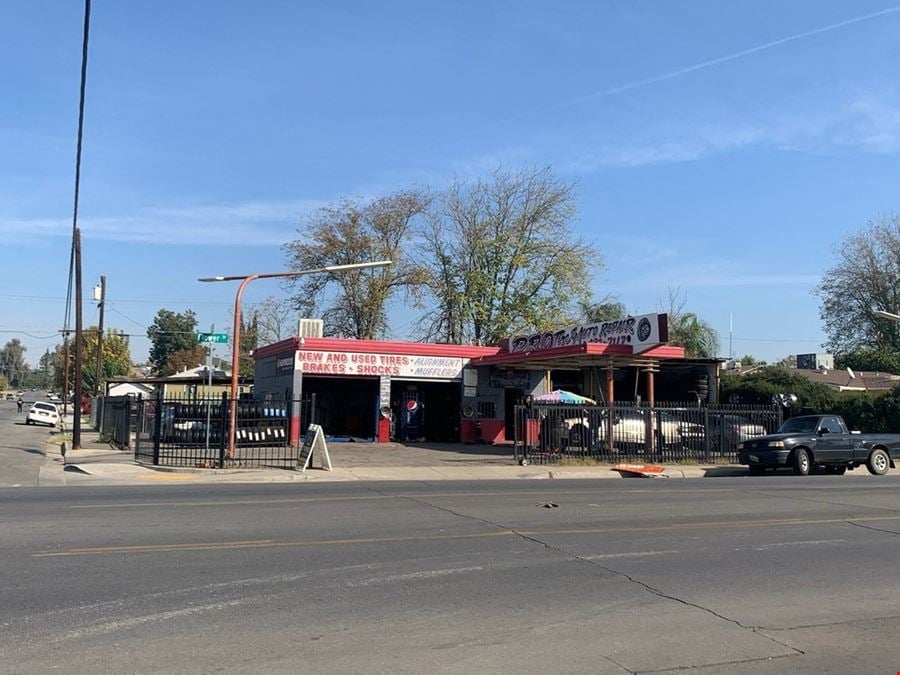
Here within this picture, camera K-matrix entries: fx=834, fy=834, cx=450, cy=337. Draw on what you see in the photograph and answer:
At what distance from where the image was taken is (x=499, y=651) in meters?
5.88

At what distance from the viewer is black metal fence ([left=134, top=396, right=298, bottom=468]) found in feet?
70.6

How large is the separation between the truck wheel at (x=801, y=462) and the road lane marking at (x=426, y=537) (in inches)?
387

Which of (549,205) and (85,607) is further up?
(549,205)

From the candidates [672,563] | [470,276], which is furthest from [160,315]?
[672,563]

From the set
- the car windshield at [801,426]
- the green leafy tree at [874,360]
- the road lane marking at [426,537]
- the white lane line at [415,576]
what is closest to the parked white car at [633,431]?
the car windshield at [801,426]

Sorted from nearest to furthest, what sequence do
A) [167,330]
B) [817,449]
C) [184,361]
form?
1. [817,449]
2. [184,361]
3. [167,330]

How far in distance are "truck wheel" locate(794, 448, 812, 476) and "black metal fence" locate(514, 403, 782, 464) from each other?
4.13 metres

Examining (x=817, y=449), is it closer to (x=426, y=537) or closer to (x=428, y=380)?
(x=428, y=380)

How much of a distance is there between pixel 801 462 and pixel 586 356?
7394 millimetres

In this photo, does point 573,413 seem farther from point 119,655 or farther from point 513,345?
point 119,655

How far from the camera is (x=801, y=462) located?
22.7 meters

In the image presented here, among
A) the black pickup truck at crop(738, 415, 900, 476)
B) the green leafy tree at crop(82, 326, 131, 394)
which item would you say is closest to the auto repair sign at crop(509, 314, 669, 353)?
the black pickup truck at crop(738, 415, 900, 476)

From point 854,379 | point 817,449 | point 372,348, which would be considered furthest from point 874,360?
point 372,348

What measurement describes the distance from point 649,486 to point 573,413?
685 cm
